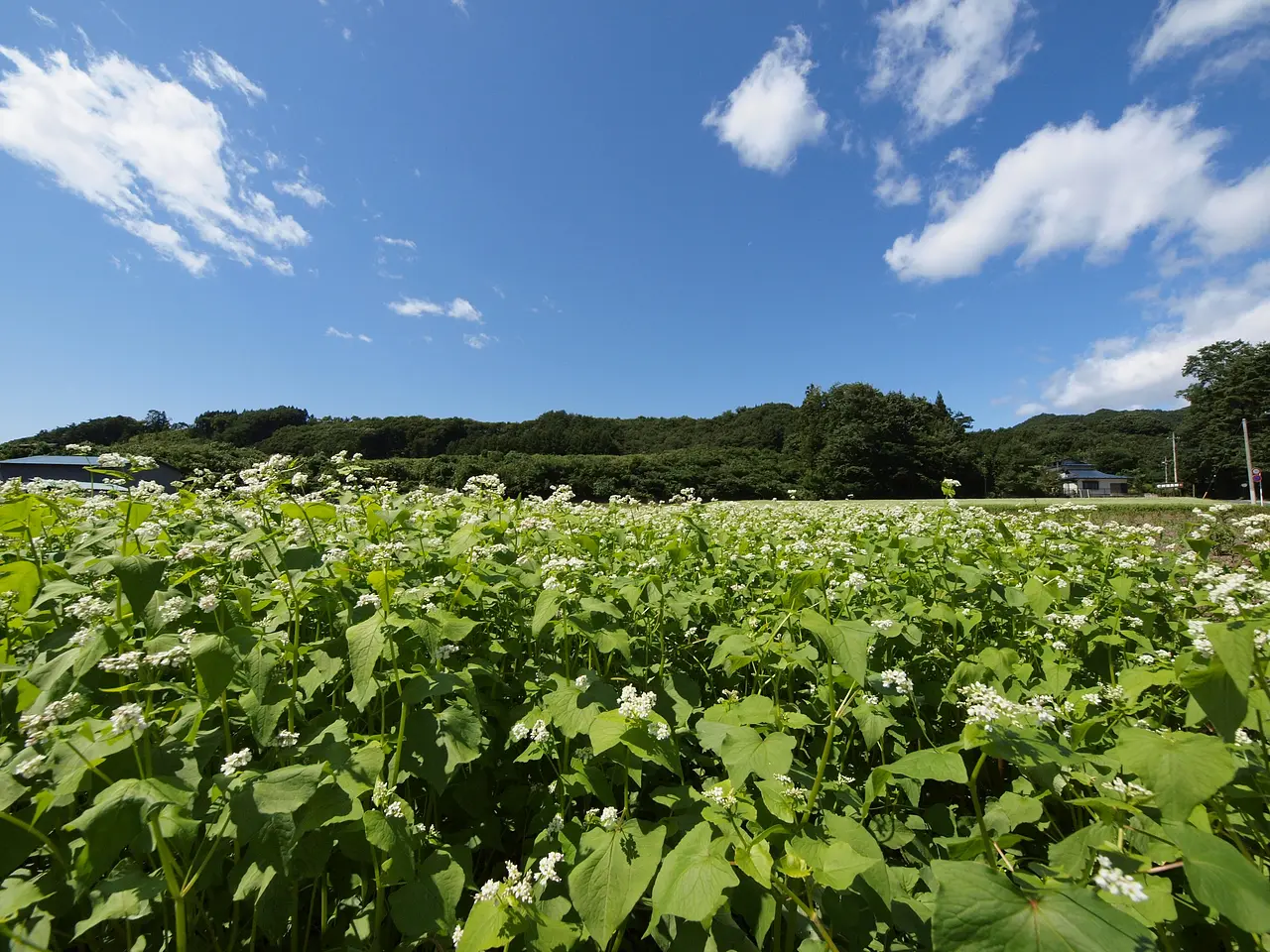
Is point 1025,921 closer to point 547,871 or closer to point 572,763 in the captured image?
point 547,871

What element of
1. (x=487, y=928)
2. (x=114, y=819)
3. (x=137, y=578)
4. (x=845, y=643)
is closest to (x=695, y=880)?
(x=487, y=928)

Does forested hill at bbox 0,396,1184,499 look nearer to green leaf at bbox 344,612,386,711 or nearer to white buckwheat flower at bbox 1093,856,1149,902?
green leaf at bbox 344,612,386,711

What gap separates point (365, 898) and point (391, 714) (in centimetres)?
71

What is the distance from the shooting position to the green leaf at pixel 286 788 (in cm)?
153

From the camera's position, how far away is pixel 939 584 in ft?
12.7

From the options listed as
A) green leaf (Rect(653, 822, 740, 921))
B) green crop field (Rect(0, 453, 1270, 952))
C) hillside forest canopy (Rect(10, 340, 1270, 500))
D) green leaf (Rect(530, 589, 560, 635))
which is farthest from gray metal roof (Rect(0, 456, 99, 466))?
hillside forest canopy (Rect(10, 340, 1270, 500))

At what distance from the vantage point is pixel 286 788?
5.17ft

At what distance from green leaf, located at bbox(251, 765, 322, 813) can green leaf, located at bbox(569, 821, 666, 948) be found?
851 mm

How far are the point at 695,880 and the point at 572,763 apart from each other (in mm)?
932

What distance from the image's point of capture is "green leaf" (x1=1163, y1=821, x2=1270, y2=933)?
118 centimetres

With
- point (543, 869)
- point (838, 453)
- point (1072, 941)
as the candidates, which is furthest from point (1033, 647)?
point (838, 453)

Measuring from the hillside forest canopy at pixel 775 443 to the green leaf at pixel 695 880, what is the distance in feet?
97.9

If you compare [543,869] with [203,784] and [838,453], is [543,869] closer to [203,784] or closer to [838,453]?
[203,784]

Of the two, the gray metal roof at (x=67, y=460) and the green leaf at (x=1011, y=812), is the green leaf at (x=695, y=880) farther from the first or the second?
the gray metal roof at (x=67, y=460)
